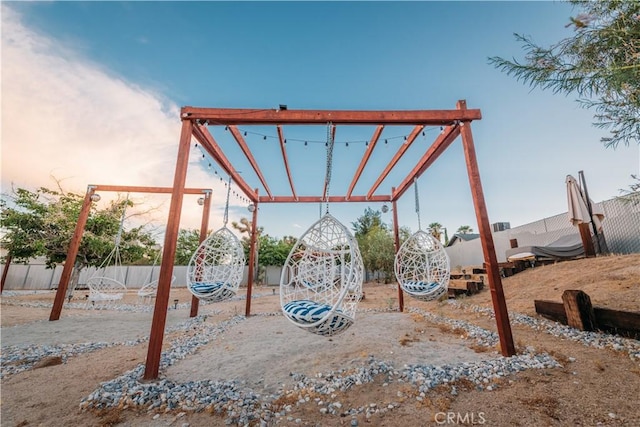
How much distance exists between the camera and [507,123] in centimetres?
500

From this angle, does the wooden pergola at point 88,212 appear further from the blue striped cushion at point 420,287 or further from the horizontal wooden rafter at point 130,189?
the blue striped cushion at point 420,287

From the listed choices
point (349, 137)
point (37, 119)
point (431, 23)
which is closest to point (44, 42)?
point (37, 119)

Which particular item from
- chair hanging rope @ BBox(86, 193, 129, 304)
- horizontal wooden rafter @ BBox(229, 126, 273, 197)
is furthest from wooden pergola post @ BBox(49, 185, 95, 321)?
horizontal wooden rafter @ BBox(229, 126, 273, 197)

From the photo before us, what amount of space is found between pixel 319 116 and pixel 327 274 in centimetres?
215

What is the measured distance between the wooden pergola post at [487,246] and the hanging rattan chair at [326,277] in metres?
1.35

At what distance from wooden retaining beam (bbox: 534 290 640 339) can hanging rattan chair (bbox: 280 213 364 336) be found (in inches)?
98.6

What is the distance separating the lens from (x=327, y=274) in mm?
3588

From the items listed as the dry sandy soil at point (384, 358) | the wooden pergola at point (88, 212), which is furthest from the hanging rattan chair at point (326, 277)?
the wooden pergola at point (88, 212)

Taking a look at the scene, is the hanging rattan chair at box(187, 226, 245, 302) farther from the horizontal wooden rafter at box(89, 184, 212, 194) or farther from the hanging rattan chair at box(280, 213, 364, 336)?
the horizontal wooden rafter at box(89, 184, 212, 194)

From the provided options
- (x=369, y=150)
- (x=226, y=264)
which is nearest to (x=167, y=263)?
(x=226, y=264)

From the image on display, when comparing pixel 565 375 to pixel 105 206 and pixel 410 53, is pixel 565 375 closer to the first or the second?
pixel 410 53

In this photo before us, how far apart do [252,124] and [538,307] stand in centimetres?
458

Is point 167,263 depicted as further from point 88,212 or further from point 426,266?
point 88,212

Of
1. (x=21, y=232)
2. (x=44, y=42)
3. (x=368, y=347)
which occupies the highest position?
(x=44, y=42)
